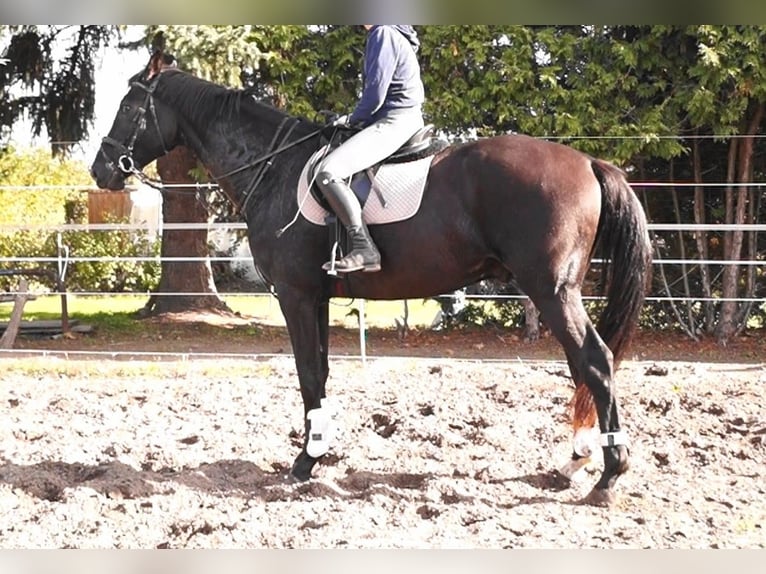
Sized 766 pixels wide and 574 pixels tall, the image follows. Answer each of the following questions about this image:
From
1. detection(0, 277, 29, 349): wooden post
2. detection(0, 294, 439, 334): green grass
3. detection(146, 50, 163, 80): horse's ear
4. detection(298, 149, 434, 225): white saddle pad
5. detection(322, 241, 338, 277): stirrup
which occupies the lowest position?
detection(0, 294, 439, 334): green grass

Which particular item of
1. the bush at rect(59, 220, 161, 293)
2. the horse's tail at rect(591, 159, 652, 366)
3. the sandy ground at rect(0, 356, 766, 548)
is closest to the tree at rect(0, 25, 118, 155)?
the bush at rect(59, 220, 161, 293)

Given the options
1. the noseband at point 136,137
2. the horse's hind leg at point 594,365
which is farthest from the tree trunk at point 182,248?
the horse's hind leg at point 594,365

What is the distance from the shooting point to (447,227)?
194 inches

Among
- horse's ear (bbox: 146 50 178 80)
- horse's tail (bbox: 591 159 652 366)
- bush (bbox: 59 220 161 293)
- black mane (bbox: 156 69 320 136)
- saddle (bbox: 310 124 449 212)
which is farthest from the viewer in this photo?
bush (bbox: 59 220 161 293)

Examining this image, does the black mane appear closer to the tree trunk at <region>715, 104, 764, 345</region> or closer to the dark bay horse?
the dark bay horse

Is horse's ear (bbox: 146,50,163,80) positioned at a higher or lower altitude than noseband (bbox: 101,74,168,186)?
higher

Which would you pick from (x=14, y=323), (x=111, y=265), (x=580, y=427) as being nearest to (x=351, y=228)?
(x=580, y=427)

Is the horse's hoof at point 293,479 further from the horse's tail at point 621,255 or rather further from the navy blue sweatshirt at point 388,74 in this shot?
the navy blue sweatshirt at point 388,74

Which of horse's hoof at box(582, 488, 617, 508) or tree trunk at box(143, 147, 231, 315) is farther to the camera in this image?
tree trunk at box(143, 147, 231, 315)

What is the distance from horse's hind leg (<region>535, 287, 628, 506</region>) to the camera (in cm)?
466

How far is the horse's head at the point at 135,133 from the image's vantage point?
575 centimetres

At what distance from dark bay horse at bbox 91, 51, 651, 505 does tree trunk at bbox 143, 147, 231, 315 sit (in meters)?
7.47

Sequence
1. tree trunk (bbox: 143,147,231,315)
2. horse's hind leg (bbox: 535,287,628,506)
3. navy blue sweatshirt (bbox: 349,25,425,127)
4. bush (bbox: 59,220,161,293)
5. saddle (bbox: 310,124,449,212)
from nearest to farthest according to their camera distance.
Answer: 1. horse's hind leg (bbox: 535,287,628,506)
2. navy blue sweatshirt (bbox: 349,25,425,127)
3. saddle (bbox: 310,124,449,212)
4. tree trunk (bbox: 143,147,231,315)
5. bush (bbox: 59,220,161,293)

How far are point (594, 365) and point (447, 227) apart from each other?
1.14m
